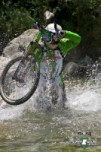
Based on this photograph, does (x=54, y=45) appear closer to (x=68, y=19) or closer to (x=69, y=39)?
(x=69, y=39)

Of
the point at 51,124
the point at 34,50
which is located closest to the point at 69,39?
the point at 34,50

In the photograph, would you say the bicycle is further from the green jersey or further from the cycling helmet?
the green jersey

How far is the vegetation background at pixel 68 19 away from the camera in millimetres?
15125

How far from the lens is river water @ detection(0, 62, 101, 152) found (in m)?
6.26

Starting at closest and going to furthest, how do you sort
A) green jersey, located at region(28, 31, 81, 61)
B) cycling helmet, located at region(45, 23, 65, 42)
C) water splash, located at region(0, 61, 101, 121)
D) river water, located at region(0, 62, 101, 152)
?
1. river water, located at region(0, 62, 101, 152)
2. water splash, located at region(0, 61, 101, 121)
3. cycling helmet, located at region(45, 23, 65, 42)
4. green jersey, located at region(28, 31, 81, 61)

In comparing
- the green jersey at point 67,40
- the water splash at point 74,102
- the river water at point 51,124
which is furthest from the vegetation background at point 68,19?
the green jersey at point 67,40

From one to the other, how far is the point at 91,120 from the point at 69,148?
5.75ft

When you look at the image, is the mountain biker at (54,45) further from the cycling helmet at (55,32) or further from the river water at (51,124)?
the river water at (51,124)

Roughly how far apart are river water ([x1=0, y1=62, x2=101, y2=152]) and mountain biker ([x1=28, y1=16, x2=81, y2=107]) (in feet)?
1.60

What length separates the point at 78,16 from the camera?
15.4m

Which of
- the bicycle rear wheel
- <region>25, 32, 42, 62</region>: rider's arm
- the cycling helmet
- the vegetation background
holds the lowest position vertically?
the bicycle rear wheel

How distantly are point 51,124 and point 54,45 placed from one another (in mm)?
1805

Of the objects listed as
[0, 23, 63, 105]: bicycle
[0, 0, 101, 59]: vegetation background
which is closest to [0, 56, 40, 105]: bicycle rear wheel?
[0, 23, 63, 105]: bicycle

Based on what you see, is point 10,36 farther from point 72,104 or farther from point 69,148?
point 69,148
